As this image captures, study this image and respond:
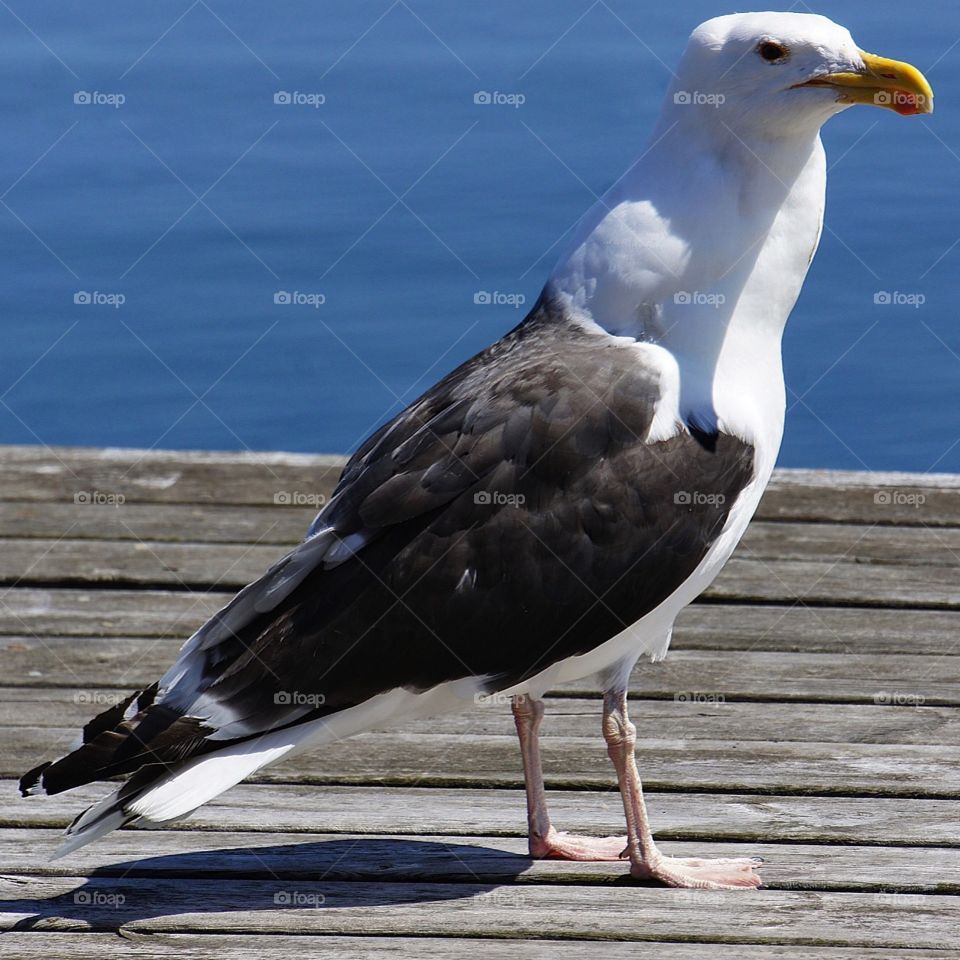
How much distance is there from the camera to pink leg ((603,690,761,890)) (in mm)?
2898

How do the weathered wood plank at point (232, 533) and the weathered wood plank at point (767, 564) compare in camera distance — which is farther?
the weathered wood plank at point (232, 533)

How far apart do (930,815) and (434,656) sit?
1.03 meters

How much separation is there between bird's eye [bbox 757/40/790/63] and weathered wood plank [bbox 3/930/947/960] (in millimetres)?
1534

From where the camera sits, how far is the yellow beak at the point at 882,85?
2.97 m

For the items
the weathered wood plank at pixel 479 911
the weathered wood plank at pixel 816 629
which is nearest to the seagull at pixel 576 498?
the weathered wood plank at pixel 479 911

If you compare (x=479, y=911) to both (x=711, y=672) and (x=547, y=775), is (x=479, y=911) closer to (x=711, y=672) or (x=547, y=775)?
(x=547, y=775)

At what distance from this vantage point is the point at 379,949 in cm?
267

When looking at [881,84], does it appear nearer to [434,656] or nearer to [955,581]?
[434,656]

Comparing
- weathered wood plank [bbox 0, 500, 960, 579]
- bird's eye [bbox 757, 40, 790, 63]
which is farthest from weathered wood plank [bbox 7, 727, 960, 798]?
bird's eye [bbox 757, 40, 790, 63]

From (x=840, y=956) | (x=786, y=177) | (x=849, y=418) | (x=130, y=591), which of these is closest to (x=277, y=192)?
(x=849, y=418)

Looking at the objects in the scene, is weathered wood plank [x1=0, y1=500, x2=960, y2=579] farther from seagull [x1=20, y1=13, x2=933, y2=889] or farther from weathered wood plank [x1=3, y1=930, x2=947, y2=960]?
weathered wood plank [x1=3, y1=930, x2=947, y2=960]

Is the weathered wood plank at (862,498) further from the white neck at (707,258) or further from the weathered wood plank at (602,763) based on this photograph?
the white neck at (707,258)

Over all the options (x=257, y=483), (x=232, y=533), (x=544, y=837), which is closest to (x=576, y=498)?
(x=544, y=837)

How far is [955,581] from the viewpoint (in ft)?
14.5
